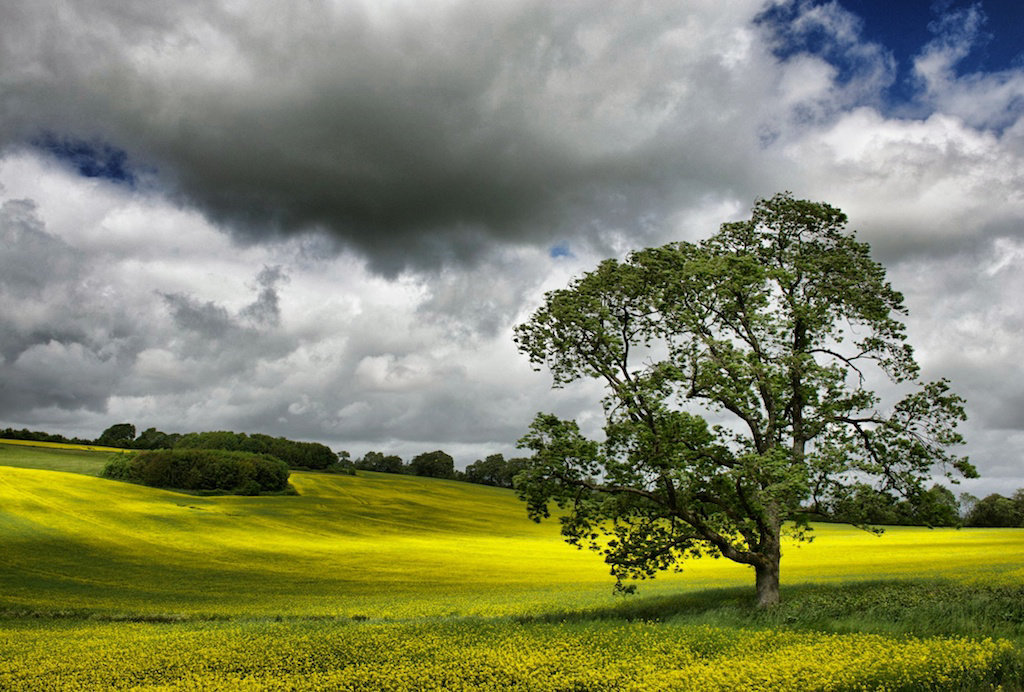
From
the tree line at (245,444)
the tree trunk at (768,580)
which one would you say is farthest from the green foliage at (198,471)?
the tree trunk at (768,580)

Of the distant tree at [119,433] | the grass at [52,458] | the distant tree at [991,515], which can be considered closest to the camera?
the grass at [52,458]

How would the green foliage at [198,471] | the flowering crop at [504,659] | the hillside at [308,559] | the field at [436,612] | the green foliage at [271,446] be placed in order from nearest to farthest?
1. the flowering crop at [504,659]
2. the field at [436,612]
3. the hillside at [308,559]
4. the green foliage at [198,471]
5. the green foliage at [271,446]

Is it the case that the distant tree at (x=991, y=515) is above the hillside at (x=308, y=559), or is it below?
above

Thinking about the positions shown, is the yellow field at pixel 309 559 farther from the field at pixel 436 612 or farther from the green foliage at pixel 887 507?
the green foliage at pixel 887 507

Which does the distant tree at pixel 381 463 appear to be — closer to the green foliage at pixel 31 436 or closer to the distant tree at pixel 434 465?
the distant tree at pixel 434 465

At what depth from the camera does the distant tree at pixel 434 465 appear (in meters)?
134

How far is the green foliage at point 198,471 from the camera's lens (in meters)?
75.4

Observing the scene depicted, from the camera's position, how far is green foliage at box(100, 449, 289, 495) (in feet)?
247

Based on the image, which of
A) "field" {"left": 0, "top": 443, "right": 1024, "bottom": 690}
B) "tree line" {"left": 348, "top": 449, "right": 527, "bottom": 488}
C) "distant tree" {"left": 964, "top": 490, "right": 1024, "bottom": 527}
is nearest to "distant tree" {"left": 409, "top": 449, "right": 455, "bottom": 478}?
"tree line" {"left": 348, "top": 449, "right": 527, "bottom": 488}

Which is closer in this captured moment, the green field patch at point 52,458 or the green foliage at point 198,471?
the green foliage at point 198,471

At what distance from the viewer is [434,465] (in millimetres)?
134625

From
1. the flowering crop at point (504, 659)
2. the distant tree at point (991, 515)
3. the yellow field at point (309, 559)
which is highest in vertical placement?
the distant tree at point (991, 515)

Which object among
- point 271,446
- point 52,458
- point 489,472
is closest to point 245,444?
point 271,446

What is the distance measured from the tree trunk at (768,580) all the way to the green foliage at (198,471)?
230 ft
